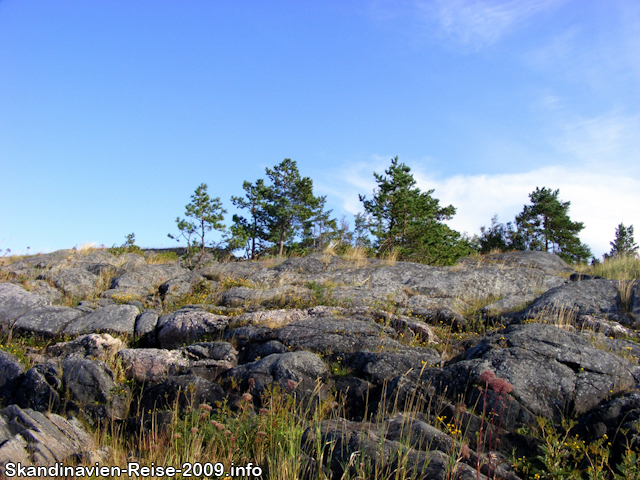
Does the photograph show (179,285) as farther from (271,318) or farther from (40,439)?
(40,439)

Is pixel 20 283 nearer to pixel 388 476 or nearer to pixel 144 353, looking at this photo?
pixel 144 353

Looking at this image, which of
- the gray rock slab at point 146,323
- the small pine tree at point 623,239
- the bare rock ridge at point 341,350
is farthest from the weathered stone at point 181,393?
the small pine tree at point 623,239

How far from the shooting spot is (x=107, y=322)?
10.2m

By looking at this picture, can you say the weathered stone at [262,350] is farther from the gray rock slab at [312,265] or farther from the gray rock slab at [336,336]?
the gray rock slab at [312,265]

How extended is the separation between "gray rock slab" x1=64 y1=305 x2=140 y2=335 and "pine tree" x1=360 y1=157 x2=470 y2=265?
12.6 meters

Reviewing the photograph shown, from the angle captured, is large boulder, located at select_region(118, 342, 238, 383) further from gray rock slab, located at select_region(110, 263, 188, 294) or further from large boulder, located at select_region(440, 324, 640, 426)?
gray rock slab, located at select_region(110, 263, 188, 294)

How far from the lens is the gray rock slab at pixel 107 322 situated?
32.6 ft

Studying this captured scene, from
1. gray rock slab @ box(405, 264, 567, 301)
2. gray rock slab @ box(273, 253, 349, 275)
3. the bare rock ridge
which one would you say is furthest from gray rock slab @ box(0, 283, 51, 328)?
gray rock slab @ box(405, 264, 567, 301)

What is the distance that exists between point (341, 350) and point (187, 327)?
3.89 m

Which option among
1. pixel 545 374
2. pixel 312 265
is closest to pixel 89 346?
pixel 312 265

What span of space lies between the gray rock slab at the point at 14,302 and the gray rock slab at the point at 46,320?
282 millimetres

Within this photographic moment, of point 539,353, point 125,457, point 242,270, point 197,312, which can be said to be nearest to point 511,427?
point 539,353

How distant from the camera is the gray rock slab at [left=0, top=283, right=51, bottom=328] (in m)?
10.2

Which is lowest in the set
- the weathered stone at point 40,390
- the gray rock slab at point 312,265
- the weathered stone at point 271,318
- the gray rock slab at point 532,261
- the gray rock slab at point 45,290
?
the weathered stone at point 40,390
